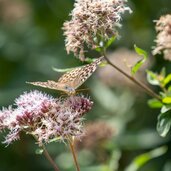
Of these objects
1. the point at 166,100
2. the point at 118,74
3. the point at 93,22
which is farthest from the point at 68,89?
the point at 118,74

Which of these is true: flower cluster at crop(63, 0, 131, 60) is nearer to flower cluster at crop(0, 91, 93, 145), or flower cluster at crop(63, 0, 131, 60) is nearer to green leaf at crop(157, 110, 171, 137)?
flower cluster at crop(0, 91, 93, 145)

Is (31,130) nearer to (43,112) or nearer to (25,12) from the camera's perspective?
(43,112)

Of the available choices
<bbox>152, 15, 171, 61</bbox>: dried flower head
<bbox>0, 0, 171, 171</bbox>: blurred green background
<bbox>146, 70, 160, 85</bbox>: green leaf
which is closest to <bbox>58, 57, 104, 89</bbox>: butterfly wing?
<bbox>152, 15, 171, 61</bbox>: dried flower head

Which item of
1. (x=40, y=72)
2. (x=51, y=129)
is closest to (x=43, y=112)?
(x=51, y=129)

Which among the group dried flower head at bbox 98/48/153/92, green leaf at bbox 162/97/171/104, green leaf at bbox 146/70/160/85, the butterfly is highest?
dried flower head at bbox 98/48/153/92

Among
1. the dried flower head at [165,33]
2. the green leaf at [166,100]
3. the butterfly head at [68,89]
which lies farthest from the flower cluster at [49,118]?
the dried flower head at [165,33]

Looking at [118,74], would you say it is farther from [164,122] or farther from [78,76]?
[78,76]
